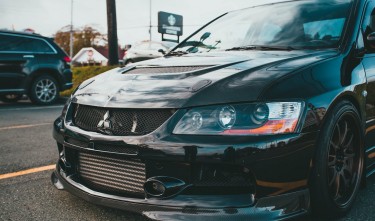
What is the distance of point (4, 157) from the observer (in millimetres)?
4184

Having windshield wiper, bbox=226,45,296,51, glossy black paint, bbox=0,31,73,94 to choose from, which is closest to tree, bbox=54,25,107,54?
glossy black paint, bbox=0,31,73,94

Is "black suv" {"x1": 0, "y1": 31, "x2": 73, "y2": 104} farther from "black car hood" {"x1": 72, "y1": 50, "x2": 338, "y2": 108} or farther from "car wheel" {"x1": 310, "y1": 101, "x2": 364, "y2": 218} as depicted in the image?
"car wheel" {"x1": 310, "y1": 101, "x2": 364, "y2": 218}

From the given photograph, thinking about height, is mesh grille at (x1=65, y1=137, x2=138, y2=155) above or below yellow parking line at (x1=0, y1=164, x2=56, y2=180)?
above

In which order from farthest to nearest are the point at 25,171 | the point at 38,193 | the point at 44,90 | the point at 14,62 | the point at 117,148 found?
1. the point at 44,90
2. the point at 14,62
3. the point at 25,171
4. the point at 38,193
5. the point at 117,148

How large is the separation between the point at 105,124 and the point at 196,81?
1.89 feet

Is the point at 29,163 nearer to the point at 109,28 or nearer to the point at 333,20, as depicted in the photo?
the point at 333,20

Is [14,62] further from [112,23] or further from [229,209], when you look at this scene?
[229,209]

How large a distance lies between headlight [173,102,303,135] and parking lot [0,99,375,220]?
0.68 m

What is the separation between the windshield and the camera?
3.13 meters

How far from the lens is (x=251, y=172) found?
6.86ft

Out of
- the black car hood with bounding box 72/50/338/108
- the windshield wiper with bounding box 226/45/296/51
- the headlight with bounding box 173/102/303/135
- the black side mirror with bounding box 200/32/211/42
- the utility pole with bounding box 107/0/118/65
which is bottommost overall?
the headlight with bounding box 173/102/303/135

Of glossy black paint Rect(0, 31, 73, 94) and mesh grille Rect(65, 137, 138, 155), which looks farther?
glossy black paint Rect(0, 31, 73, 94)

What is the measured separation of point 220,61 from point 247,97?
2.25 ft

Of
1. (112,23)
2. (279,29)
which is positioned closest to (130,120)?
(279,29)
